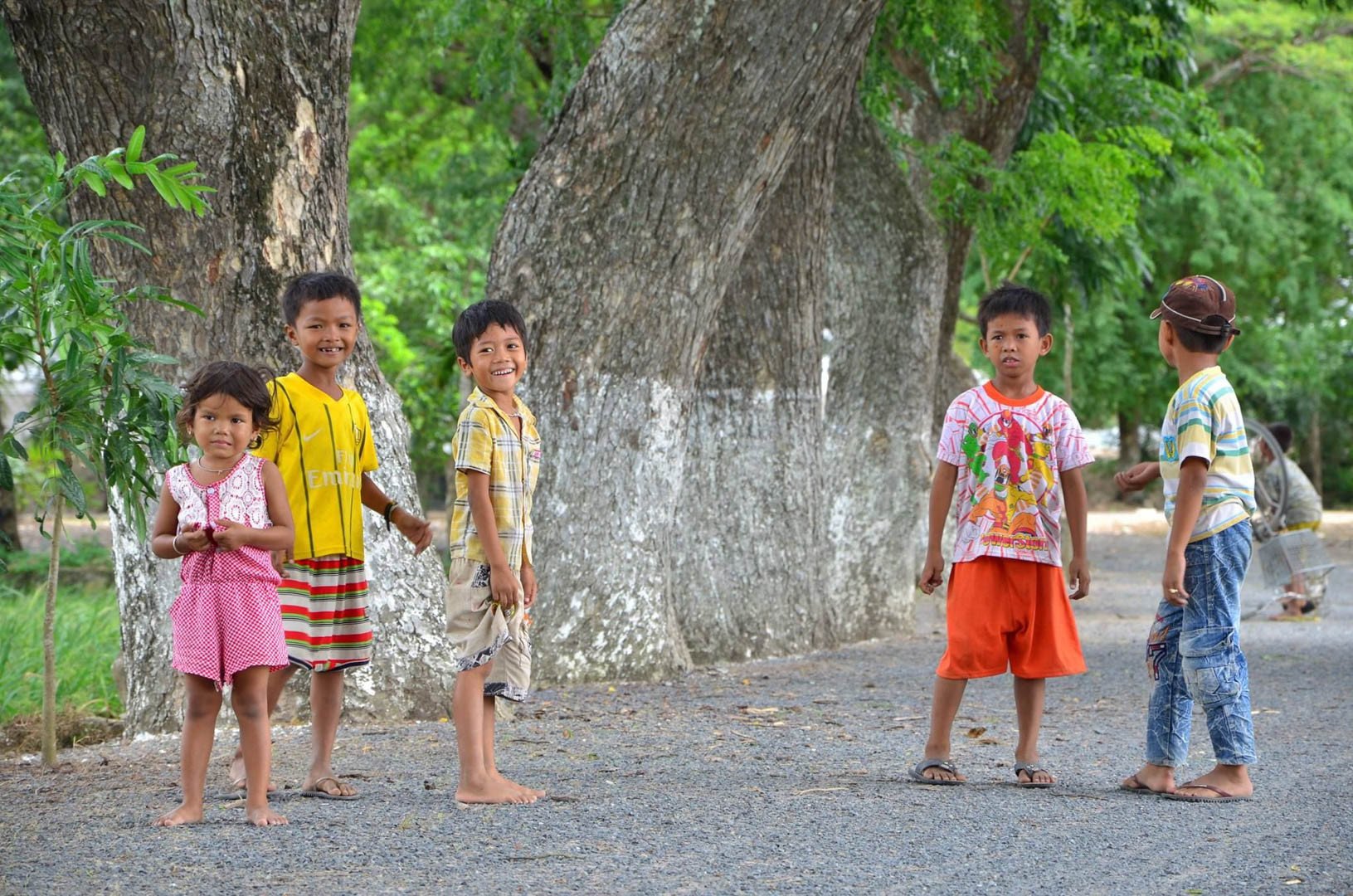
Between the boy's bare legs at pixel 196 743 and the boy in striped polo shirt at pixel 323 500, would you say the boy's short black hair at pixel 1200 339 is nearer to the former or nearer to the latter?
the boy in striped polo shirt at pixel 323 500

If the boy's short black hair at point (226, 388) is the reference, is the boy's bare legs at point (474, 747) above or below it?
below

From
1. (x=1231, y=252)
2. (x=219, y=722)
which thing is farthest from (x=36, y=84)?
(x=1231, y=252)

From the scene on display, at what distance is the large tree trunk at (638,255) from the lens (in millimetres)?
8117

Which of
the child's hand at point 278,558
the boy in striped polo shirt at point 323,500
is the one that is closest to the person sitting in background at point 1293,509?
the boy in striped polo shirt at point 323,500

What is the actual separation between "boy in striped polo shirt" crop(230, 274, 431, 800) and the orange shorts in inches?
76.6

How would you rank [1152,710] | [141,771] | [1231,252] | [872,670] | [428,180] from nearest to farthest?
[1152,710] → [141,771] → [872,670] → [428,180] → [1231,252]

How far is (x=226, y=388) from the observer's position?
488cm

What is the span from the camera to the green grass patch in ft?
28.5

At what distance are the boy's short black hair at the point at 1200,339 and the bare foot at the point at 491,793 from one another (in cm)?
271

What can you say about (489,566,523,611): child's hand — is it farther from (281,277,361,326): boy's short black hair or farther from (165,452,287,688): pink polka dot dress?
(281,277,361,326): boy's short black hair

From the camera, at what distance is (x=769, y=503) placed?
33.7 ft

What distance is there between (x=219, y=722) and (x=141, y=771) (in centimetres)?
82

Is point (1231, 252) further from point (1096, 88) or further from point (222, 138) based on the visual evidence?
point (222, 138)

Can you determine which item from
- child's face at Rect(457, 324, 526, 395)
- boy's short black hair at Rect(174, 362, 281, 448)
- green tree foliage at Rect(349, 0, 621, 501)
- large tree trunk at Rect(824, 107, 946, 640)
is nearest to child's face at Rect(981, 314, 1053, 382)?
child's face at Rect(457, 324, 526, 395)
